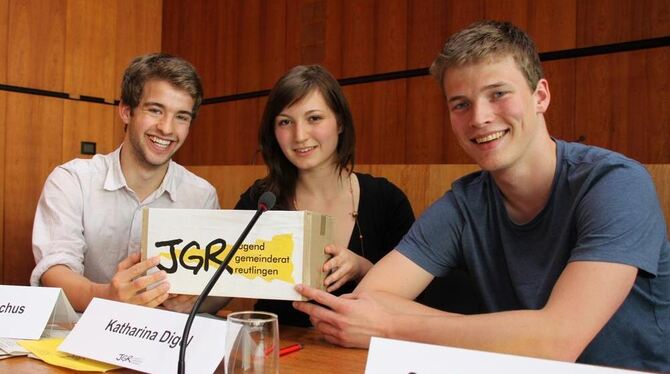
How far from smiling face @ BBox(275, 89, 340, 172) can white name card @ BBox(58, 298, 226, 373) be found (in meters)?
0.82

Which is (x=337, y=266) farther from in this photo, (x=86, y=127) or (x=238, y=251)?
(x=86, y=127)

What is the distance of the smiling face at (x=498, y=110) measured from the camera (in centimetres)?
123

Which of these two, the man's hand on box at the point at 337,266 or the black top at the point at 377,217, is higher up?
the black top at the point at 377,217

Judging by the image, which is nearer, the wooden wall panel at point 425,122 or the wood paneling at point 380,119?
the wooden wall panel at point 425,122

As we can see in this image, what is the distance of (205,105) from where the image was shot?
4.70m

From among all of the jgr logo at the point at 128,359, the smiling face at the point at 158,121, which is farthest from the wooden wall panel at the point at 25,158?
the jgr logo at the point at 128,359

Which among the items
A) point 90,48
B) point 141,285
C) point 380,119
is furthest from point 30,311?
point 90,48

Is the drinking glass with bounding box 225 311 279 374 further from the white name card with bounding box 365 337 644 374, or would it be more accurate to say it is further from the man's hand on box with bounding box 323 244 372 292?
the man's hand on box with bounding box 323 244 372 292

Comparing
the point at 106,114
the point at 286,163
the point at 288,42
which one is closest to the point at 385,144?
the point at 288,42

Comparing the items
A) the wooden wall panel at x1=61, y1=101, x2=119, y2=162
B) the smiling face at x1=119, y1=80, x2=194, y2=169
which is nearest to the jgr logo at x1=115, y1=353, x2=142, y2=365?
the smiling face at x1=119, y1=80, x2=194, y2=169

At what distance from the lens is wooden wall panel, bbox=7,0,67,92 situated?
3.92 m

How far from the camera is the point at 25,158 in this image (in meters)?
4.00

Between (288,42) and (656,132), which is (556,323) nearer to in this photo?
(656,132)

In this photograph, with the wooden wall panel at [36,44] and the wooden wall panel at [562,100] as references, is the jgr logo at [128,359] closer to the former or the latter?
the wooden wall panel at [562,100]
